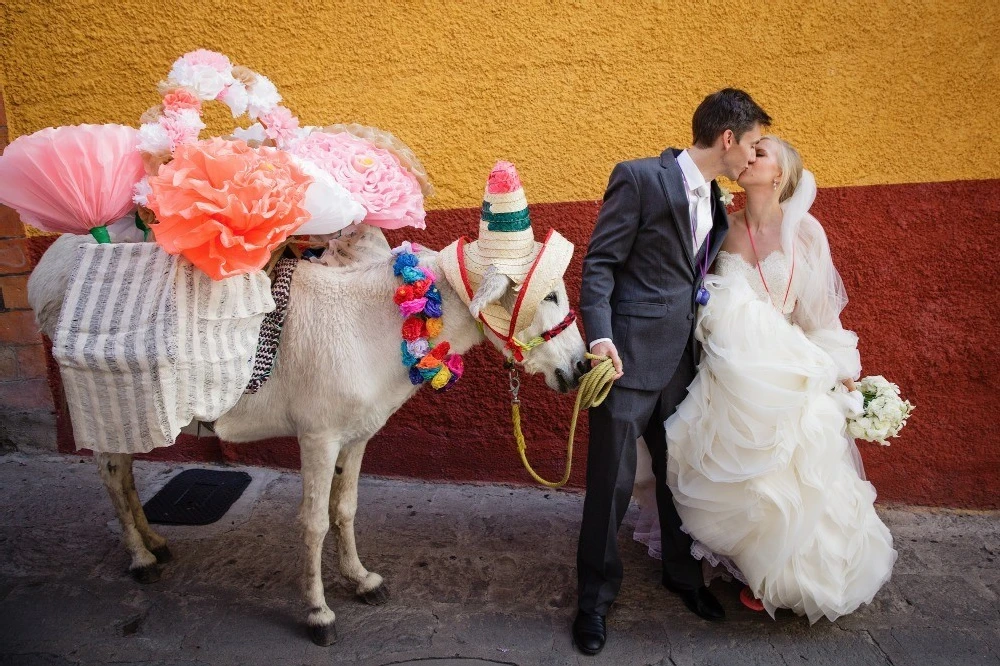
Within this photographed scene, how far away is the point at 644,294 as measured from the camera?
2746 millimetres

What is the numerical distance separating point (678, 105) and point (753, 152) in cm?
111

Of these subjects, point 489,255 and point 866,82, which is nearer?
point 489,255

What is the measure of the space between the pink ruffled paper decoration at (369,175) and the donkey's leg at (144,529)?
5.48 feet

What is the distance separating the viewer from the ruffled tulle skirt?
279 centimetres

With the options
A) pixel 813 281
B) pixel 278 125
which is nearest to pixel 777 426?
pixel 813 281

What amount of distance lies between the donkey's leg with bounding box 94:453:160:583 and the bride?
2308 mm

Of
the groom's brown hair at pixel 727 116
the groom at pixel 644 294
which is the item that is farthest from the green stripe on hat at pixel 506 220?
the groom's brown hair at pixel 727 116

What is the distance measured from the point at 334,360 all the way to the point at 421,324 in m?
0.35

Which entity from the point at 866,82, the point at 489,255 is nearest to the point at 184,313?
the point at 489,255

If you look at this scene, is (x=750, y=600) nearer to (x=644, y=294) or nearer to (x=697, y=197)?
(x=644, y=294)

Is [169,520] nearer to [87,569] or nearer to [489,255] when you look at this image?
[87,569]

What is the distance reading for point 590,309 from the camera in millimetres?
2625

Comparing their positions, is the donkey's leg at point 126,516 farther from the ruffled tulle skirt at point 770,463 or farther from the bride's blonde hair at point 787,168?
the bride's blonde hair at point 787,168

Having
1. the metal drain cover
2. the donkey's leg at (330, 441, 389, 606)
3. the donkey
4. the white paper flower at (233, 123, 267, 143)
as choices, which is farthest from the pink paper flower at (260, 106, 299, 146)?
the metal drain cover
